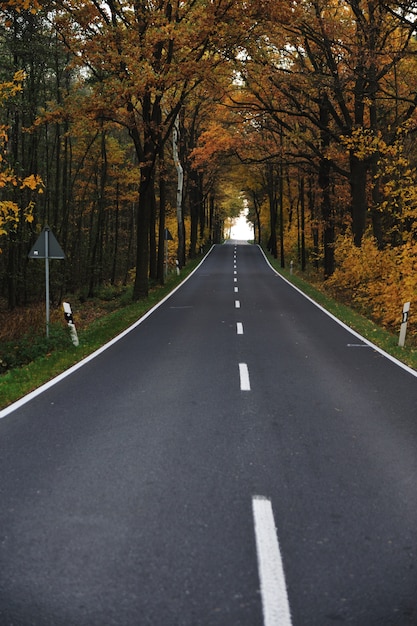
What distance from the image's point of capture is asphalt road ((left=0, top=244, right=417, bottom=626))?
3.11 meters

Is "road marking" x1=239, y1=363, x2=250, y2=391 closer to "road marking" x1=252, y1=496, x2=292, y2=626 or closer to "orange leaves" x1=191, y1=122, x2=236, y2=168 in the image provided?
"road marking" x1=252, y1=496, x2=292, y2=626

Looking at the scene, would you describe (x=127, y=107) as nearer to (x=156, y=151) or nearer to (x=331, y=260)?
(x=156, y=151)

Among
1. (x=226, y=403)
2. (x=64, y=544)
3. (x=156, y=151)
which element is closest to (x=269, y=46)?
(x=156, y=151)

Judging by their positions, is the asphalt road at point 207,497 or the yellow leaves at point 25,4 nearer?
the asphalt road at point 207,497

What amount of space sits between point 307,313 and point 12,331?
1003cm

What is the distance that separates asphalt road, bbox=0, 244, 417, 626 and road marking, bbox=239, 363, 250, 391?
0.07 metres

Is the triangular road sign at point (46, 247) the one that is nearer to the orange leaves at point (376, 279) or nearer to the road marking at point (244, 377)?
the road marking at point (244, 377)

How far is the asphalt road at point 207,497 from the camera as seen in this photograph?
3.11 metres

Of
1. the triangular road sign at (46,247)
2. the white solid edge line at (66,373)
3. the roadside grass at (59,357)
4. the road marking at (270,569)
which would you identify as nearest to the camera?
the road marking at (270,569)

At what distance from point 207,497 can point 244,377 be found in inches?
187

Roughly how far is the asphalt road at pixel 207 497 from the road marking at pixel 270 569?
16 mm

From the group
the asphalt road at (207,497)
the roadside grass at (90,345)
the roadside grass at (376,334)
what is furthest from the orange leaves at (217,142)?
the asphalt road at (207,497)

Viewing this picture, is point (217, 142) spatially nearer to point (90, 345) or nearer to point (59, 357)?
point (90, 345)

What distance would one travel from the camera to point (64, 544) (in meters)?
3.70
